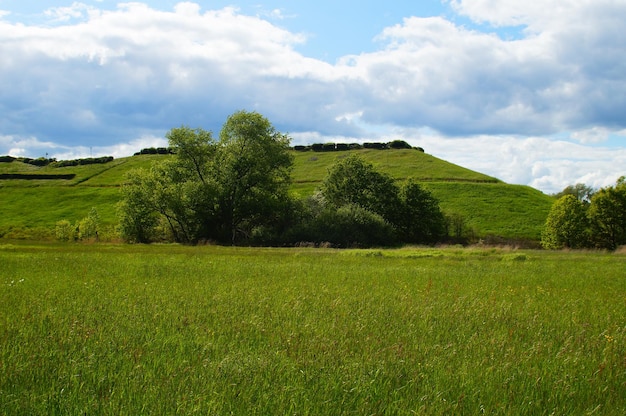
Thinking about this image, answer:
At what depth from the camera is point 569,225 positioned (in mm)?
66812

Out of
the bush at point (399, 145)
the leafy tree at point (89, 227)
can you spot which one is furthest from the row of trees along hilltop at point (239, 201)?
the bush at point (399, 145)

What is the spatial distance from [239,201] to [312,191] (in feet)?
136

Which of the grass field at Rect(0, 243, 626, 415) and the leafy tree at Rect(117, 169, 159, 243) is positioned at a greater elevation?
the leafy tree at Rect(117, 169, 159, 243)

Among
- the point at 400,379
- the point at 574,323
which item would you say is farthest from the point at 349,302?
the point at 400,379

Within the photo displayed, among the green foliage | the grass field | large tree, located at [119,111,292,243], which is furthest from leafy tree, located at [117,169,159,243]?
the grass field

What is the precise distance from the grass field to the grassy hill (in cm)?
6411

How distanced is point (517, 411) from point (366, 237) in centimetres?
5383

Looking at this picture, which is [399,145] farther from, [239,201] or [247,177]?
[239,201]

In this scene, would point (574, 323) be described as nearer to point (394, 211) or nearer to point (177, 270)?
point (177, 270)

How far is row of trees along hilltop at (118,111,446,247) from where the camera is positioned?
6066 cm

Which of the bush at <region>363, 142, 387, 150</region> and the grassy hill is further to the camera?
the bush at <region>363, 142, 387, 150</region>

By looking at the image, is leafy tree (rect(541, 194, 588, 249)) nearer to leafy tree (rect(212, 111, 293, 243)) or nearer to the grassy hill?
the grassy hill

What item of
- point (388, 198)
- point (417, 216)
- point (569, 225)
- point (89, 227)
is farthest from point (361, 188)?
point (89, 227)

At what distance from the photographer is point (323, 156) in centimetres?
14762
